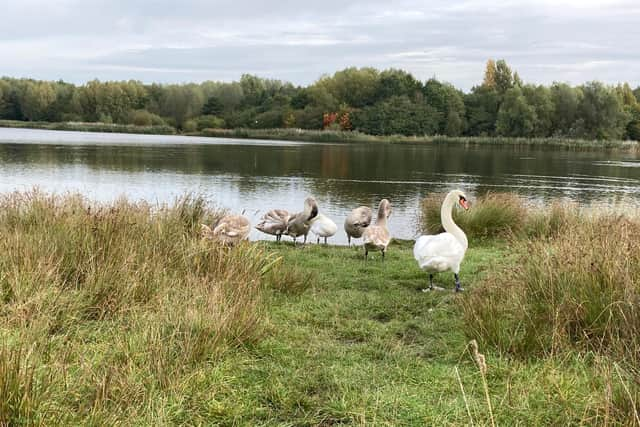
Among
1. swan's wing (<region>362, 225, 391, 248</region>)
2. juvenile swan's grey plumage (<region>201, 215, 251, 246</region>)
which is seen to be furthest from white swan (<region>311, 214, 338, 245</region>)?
juvenile swan's grey plumage (<region>201, 215, 251, 246</region>)

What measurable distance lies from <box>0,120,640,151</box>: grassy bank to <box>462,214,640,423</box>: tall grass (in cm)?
7857

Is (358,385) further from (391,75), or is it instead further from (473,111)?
(391,75)

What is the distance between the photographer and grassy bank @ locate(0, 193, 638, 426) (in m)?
3.61

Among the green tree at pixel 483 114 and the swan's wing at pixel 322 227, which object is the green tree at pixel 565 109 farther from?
the swan's wing at pixel 322 227

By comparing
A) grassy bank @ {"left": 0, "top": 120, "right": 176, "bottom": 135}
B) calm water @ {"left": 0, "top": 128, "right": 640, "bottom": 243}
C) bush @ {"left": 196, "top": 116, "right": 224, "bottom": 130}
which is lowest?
calm water @ {"left": 0, "top": 128, "right": 640, "bottom": 243}

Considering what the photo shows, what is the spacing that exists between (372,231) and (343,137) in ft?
266

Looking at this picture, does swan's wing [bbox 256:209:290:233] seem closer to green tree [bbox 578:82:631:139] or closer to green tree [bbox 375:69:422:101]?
green tree [bbox 578:82:631:139]

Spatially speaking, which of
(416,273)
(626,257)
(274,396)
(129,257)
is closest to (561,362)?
(626,257)

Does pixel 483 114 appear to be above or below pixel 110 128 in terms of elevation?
above

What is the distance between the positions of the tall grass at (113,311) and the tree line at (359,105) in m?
88.9

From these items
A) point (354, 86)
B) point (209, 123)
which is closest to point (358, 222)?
point (354, 86)

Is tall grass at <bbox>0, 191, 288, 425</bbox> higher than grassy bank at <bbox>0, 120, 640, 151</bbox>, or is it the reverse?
grassy bank at <bbox>0, 120, 640, 151</bbox>

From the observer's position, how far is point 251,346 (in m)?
4.95

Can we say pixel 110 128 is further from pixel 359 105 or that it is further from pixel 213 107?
pixel 359 105
